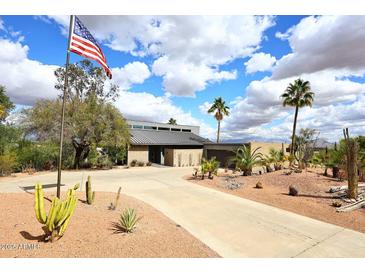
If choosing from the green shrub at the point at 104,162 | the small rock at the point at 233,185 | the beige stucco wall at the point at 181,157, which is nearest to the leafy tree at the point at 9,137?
the green shrub at the point at 104,162

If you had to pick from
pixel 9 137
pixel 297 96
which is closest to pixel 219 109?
pixel 297 96

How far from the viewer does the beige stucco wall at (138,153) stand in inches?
992

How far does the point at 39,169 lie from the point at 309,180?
21.6 meters

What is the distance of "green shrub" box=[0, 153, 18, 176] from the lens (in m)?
15.1

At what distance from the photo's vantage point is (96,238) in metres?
5.74

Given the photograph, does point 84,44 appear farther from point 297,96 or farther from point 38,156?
point 297,96

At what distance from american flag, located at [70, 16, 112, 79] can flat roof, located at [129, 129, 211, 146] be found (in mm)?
16289

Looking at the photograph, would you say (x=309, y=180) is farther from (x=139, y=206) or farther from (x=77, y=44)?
(x=77, y=44)

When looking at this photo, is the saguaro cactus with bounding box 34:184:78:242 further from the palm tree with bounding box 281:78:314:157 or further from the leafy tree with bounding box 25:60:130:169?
the palm tree with bounding box 281:78:314:157

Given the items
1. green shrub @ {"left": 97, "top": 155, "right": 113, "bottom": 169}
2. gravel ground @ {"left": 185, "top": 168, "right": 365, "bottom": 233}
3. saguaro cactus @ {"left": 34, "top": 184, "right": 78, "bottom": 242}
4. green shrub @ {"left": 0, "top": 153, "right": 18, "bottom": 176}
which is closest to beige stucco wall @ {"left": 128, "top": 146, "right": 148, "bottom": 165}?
green shrub @ {"left": 97, "top": 155, "right": 113, "bottom": 169}

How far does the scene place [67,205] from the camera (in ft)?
19.1

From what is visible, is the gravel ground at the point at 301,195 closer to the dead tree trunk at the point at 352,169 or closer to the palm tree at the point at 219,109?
the dead tree trunk at the point at 352,169

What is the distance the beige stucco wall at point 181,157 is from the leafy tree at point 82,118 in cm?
731

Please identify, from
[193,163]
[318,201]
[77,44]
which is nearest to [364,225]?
[318,201]
